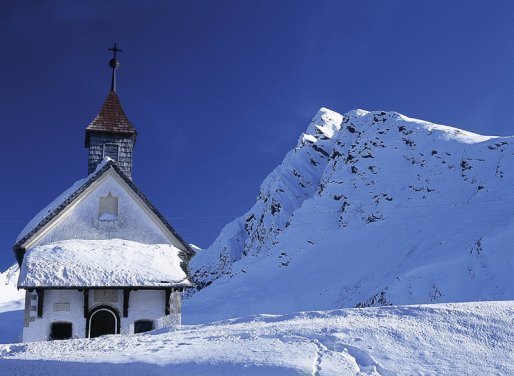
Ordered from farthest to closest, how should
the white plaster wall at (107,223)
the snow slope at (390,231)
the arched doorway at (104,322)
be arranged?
the snow slope at (390,231), the white plaster wall at (107,223), the arched doorway at (104,322)

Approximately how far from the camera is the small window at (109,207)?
47.7ft

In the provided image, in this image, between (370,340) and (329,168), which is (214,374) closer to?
(370,340)

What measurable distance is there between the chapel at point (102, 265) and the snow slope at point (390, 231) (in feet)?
65.5

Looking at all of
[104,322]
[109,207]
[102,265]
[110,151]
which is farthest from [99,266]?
[110,151]

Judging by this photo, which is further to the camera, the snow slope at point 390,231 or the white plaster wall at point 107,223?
the snow slope at point 390,231

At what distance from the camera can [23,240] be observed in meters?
13.3

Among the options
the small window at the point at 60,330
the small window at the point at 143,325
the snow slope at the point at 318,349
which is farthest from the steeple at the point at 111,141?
the snow slope at the point at 318,349

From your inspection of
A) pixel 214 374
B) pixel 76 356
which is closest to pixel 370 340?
pixel 214 374

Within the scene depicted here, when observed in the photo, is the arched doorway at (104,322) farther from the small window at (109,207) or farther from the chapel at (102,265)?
the small window at (109,207)

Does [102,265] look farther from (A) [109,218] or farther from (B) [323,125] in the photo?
(B) [323,125]

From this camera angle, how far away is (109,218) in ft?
47.4

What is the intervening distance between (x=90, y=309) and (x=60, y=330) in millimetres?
917

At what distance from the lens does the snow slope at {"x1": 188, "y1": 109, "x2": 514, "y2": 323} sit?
32406 mm

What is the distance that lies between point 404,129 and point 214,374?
75236mm
